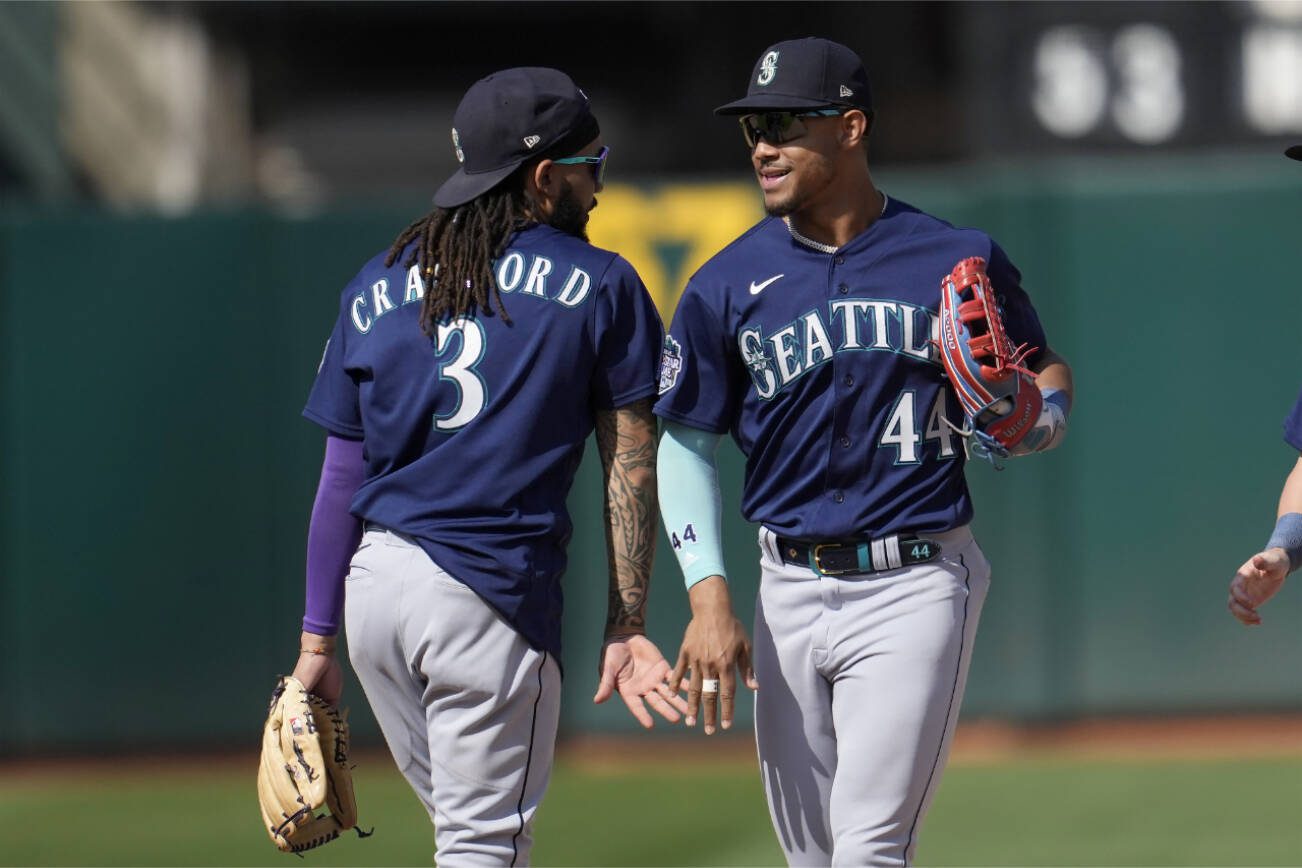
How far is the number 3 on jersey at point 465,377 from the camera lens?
312 cm

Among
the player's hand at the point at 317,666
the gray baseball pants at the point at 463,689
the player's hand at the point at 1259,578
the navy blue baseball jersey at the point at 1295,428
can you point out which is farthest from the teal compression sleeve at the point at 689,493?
the navy blue baseball jersey at the point at 1295,428

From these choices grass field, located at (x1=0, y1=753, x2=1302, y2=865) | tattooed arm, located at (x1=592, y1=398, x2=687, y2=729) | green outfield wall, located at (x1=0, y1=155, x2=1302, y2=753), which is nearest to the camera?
tattooed arm, located at (x1=592, y1=398, x2=687, y2=729)

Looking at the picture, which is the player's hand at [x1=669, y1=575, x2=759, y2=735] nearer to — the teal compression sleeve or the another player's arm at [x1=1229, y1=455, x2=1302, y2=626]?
the teal compression sleeve

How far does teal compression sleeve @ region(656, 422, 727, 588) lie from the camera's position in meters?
3.39

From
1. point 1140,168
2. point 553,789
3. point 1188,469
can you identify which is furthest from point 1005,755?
point 1140,168

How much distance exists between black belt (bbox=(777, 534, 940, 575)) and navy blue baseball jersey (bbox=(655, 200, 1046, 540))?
0.02m

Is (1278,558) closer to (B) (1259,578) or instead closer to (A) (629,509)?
(B) (1259,578)

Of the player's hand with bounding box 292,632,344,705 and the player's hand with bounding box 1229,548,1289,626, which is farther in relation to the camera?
the player's hand with bounding box 292,632,344,705

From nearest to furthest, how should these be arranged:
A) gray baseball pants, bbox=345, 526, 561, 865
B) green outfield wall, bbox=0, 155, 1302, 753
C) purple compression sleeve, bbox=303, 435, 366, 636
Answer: gray baseball pants, bbox=345, 526, 561, 865, purple compression sleeve, bbox=303, 435, 366, 636, green outfield wall, bbox=0, 155, 1302, 753

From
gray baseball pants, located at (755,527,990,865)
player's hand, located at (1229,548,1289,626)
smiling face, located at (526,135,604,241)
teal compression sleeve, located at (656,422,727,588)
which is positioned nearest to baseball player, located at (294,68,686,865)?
smiling face, located at (526,135,604,241)

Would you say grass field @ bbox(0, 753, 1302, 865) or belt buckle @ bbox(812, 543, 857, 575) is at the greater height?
belt buckle @ bbox(812, 543, 857, 575)

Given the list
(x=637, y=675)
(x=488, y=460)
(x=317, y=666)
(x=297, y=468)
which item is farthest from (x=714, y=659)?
(x=297, y=468)

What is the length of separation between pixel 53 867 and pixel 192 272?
8.64 feet

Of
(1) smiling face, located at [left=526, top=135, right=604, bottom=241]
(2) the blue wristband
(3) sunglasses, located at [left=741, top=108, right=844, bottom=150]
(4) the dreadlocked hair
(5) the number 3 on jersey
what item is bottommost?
(2) the blue wristband
